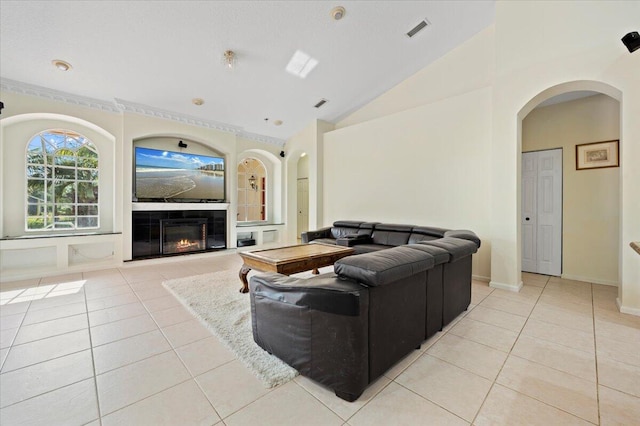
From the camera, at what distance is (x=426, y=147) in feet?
14.9

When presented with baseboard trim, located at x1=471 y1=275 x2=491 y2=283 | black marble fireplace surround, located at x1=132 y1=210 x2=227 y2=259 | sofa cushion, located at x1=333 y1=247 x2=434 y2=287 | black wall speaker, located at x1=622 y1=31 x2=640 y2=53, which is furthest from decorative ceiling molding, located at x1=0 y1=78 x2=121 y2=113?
black wall speaker, located at x1=622 y1=31 x2=640 y2=53

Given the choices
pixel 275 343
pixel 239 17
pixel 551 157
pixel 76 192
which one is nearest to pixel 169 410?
pixel 275 343

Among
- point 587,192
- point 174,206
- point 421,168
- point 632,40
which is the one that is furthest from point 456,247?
point 174,206

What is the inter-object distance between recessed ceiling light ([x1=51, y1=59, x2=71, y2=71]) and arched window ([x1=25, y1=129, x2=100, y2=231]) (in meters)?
1.31

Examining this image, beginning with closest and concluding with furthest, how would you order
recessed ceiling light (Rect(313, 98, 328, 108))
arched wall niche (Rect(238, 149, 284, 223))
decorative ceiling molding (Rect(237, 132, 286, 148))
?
1. recessed ceiling light (Rect(313, 98, 328, 108))
2. decorative ceiling molding (Rect(237, 132, 286, 148))
3. arched wall niche (Rect(238, 149, 284, 223))

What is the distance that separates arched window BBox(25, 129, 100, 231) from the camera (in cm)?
423

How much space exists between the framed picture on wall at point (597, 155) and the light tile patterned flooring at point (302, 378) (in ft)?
6.84

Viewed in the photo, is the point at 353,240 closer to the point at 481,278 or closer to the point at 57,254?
the point at 481,278

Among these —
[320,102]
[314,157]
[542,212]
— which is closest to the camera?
[542,212]

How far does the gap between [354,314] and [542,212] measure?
4455 mm

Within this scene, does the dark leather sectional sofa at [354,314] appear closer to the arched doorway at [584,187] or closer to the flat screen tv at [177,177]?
the arched doorway at [584,187]

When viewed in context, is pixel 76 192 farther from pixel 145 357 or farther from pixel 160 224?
pixel 145 357

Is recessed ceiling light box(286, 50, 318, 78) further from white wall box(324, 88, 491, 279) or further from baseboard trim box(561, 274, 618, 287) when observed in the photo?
baseboard trim box(561, 274, 618, 287)

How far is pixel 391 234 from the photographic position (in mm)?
4648
